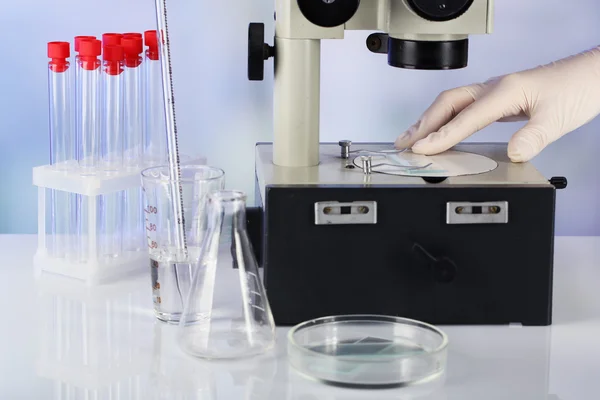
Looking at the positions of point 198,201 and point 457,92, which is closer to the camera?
point 198,201

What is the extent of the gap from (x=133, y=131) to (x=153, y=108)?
0.19 ft

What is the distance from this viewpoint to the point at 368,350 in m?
1.23

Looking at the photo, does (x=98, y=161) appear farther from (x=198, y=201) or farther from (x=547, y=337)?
(x=547, y=337)

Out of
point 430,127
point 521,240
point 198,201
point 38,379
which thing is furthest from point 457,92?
point 38,379

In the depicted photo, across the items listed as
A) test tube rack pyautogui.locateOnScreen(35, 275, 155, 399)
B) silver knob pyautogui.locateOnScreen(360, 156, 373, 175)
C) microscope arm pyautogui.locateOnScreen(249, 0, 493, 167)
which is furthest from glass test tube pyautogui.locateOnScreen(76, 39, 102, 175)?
silver knob pyautogui.locateOnScreen(360, 156, 373, 175)

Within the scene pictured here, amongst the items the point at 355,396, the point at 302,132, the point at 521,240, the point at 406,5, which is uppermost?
the point at 406,5

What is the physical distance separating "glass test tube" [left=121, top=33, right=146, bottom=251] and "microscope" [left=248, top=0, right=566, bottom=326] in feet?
0.94

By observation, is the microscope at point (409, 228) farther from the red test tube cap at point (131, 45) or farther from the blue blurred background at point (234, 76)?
the blue blurred background at point (234, 76)

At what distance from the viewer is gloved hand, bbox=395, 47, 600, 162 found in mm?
1503

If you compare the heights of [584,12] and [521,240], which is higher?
[584,12]

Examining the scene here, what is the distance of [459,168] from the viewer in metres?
1.41

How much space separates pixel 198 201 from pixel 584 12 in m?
0.94

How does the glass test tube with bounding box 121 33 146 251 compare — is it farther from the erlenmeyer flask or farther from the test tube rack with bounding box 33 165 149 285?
the erlenmeyer flask

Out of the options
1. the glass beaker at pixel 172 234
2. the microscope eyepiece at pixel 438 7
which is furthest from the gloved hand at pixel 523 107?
the glass beaker at pixel 172 234
